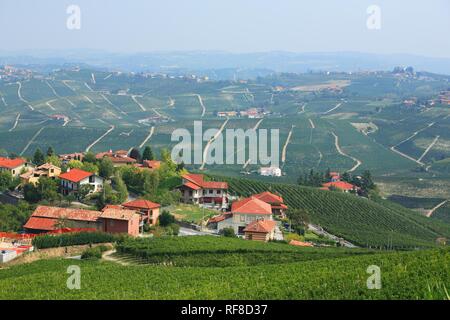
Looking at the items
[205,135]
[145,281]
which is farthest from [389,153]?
[145,281]

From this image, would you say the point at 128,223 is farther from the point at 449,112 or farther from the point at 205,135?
the point at 449,112

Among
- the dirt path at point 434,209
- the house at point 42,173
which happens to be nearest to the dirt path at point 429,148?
the dirt path at point 434,209

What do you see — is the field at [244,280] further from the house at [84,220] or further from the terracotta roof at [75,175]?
the terracotta roof at [75,175]

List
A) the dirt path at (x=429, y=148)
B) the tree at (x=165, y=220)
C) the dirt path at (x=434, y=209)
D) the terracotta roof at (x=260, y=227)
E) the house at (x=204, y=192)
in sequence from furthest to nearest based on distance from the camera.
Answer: the dirt path at (x=429, y=148) → the dirt path at (x=434, y=209) → the house at (x=204, y=192) → the tree at (x=165, y=220) → the terracotta roof at (x=260, y=227)

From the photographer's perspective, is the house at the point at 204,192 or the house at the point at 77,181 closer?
the house at the point at 77,181

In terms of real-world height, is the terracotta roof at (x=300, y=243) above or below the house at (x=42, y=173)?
below

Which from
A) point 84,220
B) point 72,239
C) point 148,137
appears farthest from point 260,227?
point 148,137

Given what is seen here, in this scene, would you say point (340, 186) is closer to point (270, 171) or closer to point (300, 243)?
point (270, 171)
